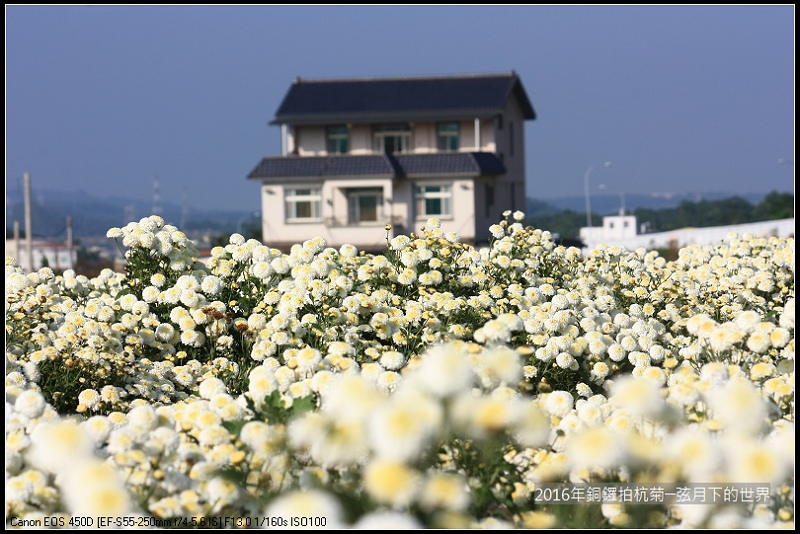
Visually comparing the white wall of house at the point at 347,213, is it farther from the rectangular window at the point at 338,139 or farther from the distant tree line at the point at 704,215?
the distant tree line at the point at 704,215

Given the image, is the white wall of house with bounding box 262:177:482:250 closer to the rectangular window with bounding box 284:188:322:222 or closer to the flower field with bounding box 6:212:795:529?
the rectangular window with bounding box 284:188:322:222

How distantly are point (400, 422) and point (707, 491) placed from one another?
39.8 inches

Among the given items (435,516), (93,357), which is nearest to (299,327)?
(93,357)

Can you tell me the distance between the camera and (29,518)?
279 cm

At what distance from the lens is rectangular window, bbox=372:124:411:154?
39.8 metres

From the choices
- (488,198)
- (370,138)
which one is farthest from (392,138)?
(488,198)

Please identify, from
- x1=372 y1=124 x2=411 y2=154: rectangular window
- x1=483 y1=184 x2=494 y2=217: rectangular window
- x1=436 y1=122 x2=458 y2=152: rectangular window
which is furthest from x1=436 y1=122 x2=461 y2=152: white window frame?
x1=483 y1=184 x2=494 y2=217: rectangular window

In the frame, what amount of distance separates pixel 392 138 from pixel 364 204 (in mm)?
3571

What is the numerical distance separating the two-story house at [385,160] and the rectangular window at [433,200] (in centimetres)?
4

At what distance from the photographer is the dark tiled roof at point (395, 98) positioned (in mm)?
38656

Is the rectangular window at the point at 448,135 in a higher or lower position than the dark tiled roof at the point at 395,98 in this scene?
lower

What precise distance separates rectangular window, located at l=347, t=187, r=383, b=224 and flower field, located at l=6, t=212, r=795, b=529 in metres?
30.3

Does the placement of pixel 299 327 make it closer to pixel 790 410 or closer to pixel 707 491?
pixel 790 410

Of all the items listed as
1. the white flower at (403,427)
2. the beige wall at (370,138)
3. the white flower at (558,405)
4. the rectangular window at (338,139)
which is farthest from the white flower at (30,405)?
the rectangular window at (338,139)
